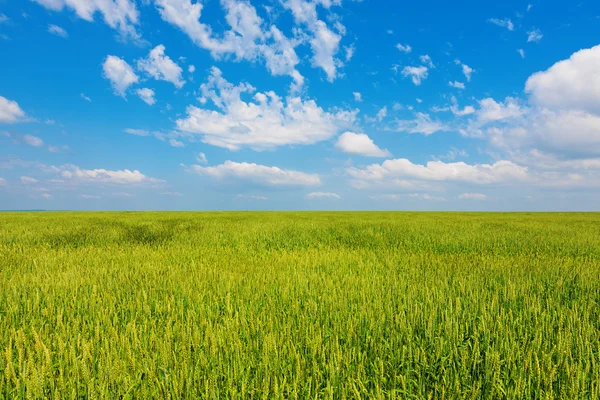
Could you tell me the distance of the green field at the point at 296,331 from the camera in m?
2.30

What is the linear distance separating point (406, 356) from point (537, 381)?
0.94 metres

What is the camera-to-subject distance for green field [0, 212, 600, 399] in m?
2.30

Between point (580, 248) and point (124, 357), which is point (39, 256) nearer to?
point (124, 357)

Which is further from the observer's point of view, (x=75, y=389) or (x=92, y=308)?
(x=92, y=308)

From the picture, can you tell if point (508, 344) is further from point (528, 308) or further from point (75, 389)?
point (75, 389)

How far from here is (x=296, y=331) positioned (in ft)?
9.94

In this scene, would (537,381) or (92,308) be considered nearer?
(537,381)

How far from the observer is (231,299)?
4117 mm

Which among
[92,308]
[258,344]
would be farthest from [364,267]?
[92,308]

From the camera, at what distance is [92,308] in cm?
378

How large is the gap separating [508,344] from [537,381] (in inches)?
17.5

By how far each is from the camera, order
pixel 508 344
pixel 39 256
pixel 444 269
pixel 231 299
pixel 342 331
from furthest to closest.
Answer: pixel 39 256 < pixel 444 269 < pixel 231 299 < pixel 342 331 < pixel 508 344

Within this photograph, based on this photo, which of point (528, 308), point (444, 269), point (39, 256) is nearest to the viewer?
point (528, 308)

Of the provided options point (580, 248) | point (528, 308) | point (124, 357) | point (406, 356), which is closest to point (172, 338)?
point (124, 357)
